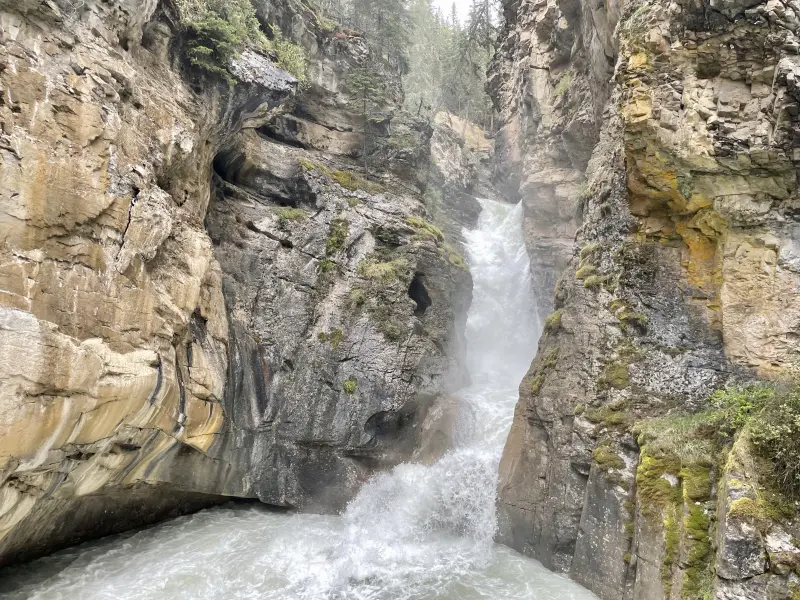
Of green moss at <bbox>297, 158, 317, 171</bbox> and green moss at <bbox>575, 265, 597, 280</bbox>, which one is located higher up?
green moss at <bbox>297, 158, 317, 171</bbox>

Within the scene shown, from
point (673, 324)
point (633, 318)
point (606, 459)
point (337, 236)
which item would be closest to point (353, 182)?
point (337, 236)

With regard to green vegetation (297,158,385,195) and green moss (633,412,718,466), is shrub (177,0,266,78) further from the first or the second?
green moss (633,412,718,466)

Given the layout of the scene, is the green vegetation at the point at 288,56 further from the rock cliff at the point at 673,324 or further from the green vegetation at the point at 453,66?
the green vegetation at the point at 453,66

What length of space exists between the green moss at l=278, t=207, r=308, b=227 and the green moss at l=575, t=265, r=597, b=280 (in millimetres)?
10048

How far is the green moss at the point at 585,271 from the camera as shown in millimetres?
13539

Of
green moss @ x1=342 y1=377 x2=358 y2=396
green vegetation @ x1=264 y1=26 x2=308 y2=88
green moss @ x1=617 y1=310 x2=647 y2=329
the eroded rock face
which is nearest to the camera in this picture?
green moss @ x1=617 y1=310 x2=647 y2=329

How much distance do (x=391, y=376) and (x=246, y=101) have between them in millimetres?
10352

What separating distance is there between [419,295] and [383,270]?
2541 mm

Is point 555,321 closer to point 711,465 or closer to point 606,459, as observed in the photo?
point 606,459

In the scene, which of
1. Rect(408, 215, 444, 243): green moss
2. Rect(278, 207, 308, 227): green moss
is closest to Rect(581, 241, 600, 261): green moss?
Rect(408, 215, 444, 243): green moss

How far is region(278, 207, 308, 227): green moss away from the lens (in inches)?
690

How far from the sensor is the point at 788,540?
23.1ft

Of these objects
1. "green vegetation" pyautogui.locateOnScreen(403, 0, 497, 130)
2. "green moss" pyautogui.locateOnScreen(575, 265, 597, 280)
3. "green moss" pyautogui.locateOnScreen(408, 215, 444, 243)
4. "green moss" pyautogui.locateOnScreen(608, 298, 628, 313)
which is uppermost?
"green vegetation" pyautogui.locateOnScreen(403, 0, 497, 130)

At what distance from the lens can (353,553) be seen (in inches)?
492
